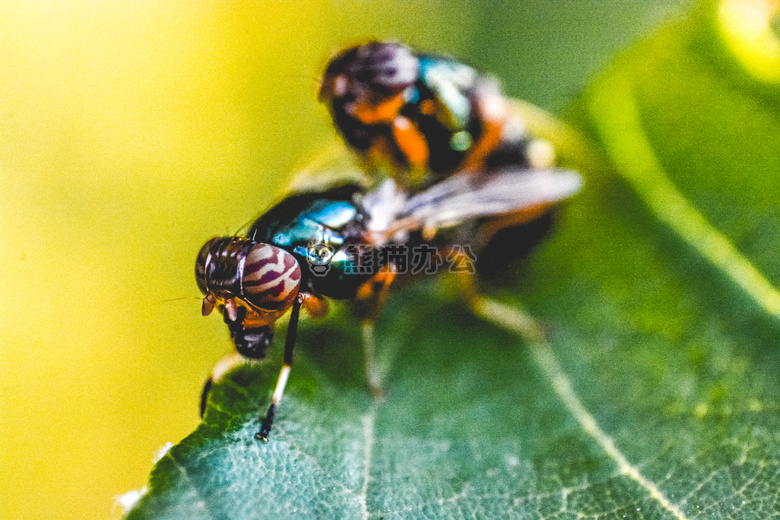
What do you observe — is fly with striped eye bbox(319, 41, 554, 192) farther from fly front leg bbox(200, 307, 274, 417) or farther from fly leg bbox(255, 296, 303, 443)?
fly front leg bbox(200, 307, 274, 417)

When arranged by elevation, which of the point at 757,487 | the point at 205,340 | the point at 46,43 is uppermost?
the point at 46,43

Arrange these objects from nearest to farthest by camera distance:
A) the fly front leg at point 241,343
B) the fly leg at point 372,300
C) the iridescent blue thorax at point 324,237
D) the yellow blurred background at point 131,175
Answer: the fly front leg at point 241,343 → the iridescent blue thorax at point 324,237 → the fly leg at point 372,300 → the yellow blurred background at point 131,175

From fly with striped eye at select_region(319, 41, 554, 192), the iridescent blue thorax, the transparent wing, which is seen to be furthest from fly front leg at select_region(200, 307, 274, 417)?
fly with striped eye at select_region(319, 41, 554, 192)

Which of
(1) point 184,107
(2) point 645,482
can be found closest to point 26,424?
(1) point 184,107

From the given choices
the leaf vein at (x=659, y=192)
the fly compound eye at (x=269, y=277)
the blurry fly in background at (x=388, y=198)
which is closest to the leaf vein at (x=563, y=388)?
the blurry fly in background at (x=388, y=198)

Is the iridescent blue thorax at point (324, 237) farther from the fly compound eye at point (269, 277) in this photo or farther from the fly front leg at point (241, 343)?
the fly front leg at point (241, 343)

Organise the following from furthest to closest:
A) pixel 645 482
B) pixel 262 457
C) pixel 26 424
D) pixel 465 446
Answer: pixel 26 424 < pixel 465 446 < pixel 645 482 < pixel 262 457

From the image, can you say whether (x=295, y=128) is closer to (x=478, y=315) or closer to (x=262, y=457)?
(x=478, y=315)
